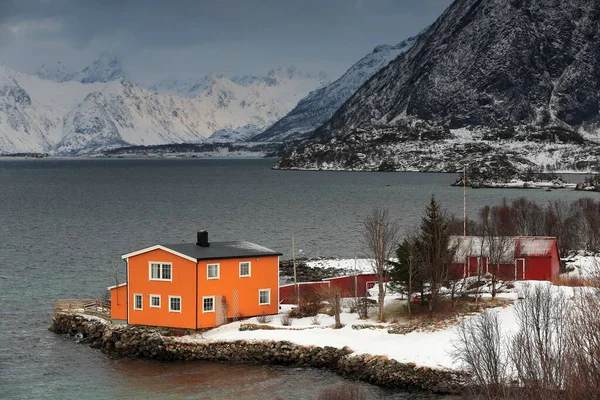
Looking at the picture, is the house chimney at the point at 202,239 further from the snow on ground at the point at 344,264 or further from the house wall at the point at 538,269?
the snow on ground at the point at 344,264

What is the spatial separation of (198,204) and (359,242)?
70.5 meters

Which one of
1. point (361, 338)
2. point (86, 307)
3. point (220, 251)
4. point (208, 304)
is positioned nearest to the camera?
point (361, 338)

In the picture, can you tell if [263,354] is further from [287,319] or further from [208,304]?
[208,304]

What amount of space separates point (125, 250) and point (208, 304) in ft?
155

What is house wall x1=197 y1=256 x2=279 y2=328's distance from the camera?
Answer: 4962 centimetres

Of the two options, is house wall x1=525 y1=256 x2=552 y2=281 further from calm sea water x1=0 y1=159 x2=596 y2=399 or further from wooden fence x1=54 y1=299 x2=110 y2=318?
wooden fence x1=54 y1=299 x2=110 y2=318

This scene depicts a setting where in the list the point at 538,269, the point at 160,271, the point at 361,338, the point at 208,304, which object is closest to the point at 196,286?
the point at 208,304

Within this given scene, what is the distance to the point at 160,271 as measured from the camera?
1986 inches

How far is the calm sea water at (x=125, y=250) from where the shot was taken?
140 feet

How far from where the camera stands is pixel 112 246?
99000 mm

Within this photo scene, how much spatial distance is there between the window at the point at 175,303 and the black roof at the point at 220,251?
2.50m

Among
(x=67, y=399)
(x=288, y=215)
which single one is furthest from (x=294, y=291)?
(x=288, y=215)

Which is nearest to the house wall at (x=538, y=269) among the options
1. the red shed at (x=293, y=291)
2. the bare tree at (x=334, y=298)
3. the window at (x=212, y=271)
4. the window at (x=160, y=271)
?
the red shed at (x=293, y=291)

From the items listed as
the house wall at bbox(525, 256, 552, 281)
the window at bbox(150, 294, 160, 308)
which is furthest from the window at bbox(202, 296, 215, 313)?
the house wall at bbox(525, 256, 552, 281)
